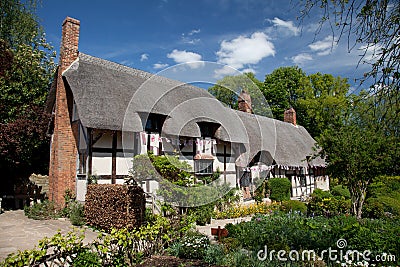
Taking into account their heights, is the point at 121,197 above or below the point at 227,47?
below

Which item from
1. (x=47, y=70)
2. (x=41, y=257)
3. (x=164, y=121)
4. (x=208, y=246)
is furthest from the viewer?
(x=47, y=70)

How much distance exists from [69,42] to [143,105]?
3.60 meters

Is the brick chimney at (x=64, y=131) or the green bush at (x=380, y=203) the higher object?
the brick chimney at (x=64, y=131)

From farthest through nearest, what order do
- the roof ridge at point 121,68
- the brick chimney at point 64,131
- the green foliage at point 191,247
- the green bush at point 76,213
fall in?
the roof ridge at point 121,68 → the brick chimney at point 64,131 → the green bush at point 76,213 → the green foliage at point 191,247

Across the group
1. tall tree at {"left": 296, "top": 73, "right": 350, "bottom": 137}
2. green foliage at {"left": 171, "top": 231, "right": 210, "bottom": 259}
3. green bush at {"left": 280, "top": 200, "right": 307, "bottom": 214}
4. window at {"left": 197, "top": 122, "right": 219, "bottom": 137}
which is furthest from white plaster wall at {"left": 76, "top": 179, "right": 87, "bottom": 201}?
tall tree at {"left": 296, "top": 73, "right": 350, "bottom": 137}

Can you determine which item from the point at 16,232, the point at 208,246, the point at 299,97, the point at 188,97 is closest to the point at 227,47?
the point at 208,246

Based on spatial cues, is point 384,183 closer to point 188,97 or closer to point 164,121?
point 188,97

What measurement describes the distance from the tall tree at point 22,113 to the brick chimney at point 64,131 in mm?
1160

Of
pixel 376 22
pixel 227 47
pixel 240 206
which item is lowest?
pixel 240 206

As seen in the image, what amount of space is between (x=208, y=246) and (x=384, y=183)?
1230cm

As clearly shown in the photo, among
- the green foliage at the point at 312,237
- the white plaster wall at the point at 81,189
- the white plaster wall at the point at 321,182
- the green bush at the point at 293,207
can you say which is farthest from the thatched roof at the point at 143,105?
the white plaster wall at the point at 321,182

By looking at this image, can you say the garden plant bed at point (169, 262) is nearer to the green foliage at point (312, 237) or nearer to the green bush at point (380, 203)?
the green foliage at point (312, 237)

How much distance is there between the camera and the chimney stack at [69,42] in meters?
10.9

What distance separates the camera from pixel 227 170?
1415 centimetres
